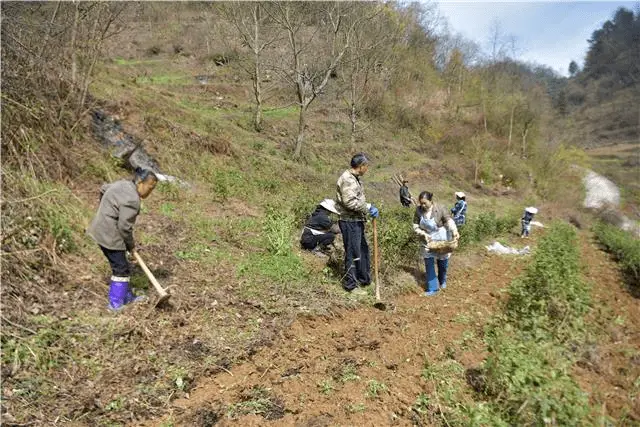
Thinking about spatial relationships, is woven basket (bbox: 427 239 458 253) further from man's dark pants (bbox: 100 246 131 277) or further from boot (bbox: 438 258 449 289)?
man's dark pants (bbox: 100 246 131 277)

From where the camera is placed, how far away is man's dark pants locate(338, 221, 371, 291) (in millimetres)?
5512

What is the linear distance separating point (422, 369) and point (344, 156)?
649 inches

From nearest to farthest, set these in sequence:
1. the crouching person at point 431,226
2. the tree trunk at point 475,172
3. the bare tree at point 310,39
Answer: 1. the crouching person at point 431,226
2. the bare tree at point 310,39
3. the tree trunk at point 475,172

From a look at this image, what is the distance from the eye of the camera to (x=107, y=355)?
3.56m

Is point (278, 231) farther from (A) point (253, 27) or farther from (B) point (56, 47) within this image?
(A) point (253, 27)

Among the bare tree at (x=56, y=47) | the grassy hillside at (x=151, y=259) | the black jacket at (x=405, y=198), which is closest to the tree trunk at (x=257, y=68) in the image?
the grassy hillside at (x=151, y=259)

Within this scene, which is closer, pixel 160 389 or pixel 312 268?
pixel 160 389

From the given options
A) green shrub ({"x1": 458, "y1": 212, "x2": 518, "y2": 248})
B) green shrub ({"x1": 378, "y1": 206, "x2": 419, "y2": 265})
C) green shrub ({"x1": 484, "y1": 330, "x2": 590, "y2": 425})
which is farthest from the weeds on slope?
green shrub ({"x1": 458, "y1": 212, "x2": 518, "y2": 248})

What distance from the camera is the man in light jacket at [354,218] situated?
5305 mm

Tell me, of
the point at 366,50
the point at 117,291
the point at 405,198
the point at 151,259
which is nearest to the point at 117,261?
the point at 117,291

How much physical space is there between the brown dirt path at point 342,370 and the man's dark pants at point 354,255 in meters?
0.54

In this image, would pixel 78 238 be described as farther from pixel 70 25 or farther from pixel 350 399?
pixel 70 25

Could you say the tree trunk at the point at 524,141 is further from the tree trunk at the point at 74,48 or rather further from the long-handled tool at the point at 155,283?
the long-handled tool at the point at 155,283

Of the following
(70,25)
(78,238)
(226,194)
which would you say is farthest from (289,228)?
(70,25)
